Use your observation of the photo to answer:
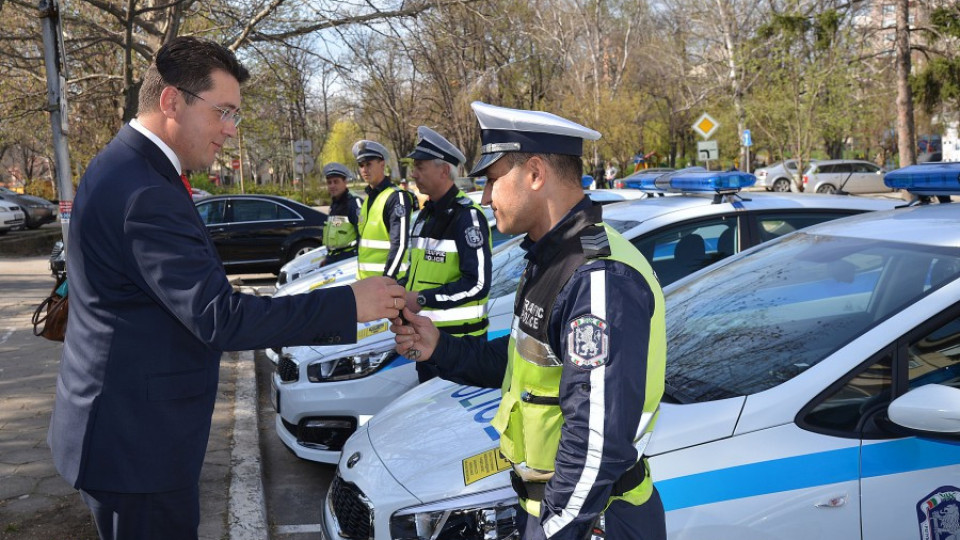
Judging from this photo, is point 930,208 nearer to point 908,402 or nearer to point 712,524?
point 908,402

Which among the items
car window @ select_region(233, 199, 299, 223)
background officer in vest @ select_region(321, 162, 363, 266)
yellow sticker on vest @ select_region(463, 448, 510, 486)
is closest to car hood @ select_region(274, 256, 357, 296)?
background officer in vest @ select_region(321, 162, 363, 266)

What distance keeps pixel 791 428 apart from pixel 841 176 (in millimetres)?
32757

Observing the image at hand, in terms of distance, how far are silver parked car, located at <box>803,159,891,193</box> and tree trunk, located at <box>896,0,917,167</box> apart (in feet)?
38.1

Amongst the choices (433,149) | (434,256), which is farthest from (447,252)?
(433,149)

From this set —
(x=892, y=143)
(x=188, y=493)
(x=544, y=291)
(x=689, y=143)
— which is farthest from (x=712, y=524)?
(x=689, y=143)

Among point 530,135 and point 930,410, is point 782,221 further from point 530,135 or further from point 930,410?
point 530,135

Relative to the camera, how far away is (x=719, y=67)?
4128cm

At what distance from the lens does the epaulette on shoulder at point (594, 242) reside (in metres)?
1.80

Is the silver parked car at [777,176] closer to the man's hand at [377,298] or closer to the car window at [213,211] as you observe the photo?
the car window at [213,211]

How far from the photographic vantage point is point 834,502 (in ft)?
7.23

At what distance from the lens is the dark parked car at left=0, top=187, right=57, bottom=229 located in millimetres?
23266

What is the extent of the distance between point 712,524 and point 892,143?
1921 inches

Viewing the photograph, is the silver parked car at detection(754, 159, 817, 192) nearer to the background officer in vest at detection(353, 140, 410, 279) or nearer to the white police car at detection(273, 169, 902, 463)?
the white police car at detection(273, 169, 902, 463)

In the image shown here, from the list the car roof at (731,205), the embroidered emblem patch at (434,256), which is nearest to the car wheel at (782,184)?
the car roof at (731,205)
